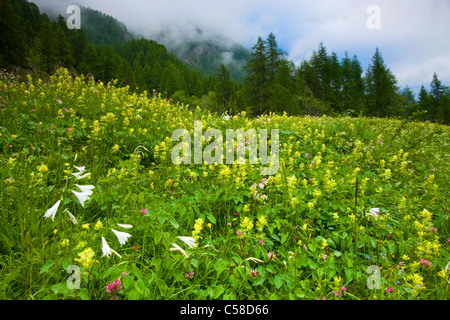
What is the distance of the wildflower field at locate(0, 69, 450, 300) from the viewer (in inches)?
58.2

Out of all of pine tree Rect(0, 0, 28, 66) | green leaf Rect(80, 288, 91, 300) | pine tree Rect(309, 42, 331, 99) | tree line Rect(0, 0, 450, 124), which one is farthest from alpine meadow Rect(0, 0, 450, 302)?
pine tree Rect(309, 42, 331, 99)

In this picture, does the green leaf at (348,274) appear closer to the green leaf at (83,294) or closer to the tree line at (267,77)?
the green leaf at (83,294)

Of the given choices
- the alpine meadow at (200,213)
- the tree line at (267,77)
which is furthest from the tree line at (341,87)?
the alpine meadow at (200,213)

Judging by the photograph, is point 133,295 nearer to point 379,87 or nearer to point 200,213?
point 200,213

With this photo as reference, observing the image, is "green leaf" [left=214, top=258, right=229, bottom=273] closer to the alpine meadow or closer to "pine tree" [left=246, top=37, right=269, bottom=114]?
the alpine meadow

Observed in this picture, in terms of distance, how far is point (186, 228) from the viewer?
2061 mm

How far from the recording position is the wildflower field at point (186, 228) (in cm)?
148

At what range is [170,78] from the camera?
65.6 meters

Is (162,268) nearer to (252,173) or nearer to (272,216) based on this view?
(272,216)

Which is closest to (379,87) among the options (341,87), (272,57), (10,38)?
(341,87)

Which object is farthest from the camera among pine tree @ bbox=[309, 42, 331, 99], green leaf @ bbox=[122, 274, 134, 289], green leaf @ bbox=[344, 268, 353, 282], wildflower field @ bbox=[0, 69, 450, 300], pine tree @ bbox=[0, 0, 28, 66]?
pine tree @ bbox=[309, 42, 331, 99]

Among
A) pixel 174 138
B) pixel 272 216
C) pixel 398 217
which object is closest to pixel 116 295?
pixel 272 216

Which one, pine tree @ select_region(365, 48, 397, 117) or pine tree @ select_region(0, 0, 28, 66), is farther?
pine tree @ select_region(365, 48, 397, 117)

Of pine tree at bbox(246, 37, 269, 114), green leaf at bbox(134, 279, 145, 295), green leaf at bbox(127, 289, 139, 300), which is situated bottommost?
green leaf at bbox(127, 289, 139, 300)
